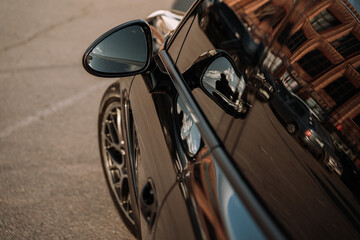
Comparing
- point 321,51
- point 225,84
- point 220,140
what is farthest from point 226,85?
point 321,51

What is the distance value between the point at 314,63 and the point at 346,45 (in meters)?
0.13

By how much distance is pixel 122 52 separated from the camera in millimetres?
1770

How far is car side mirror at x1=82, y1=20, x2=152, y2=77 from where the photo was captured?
1.73 meters

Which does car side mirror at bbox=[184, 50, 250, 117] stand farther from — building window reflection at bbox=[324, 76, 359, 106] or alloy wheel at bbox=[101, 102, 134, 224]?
alloy wheel at bbox=[101, 102, 134, 224]

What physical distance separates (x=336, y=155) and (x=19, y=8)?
7.89 meters

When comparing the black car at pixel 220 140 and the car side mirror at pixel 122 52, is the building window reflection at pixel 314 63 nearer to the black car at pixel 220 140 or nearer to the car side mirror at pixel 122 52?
the black car at pixel 220 140

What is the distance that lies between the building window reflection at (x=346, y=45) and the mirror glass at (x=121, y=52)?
95 centimetres

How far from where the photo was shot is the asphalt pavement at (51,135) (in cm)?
266

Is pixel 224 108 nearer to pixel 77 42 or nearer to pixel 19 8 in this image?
pixel 77 42

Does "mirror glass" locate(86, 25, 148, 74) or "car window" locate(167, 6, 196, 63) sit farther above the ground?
"car window" locate(167, 6, 196, 63)

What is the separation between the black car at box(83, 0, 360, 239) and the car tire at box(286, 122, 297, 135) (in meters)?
0.02

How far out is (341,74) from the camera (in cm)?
112

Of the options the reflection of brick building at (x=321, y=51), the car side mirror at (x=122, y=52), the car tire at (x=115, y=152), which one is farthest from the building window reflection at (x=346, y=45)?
the car tire at (x=115, y=152)

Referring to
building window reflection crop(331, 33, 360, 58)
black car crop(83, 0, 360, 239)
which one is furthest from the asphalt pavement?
building window reflection crop(331, 33, 360, 58)
